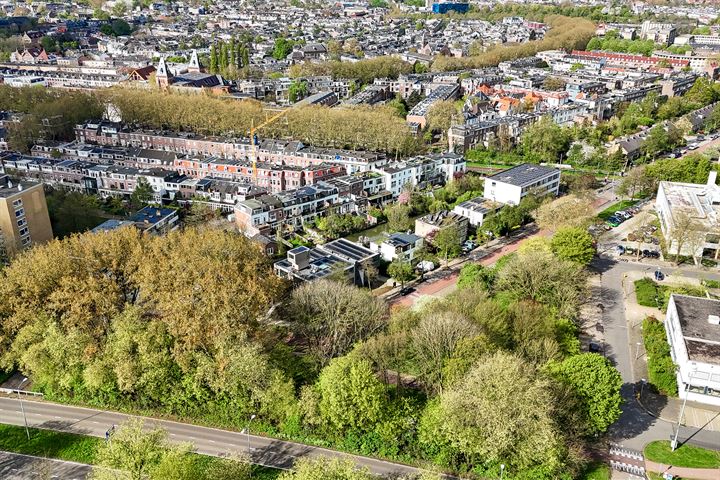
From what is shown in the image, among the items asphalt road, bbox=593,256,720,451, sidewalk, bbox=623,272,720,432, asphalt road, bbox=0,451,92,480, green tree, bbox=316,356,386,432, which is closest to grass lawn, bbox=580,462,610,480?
asphalt road, bbox=593,256,720,451

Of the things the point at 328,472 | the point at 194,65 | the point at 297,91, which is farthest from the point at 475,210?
the point at 194,65

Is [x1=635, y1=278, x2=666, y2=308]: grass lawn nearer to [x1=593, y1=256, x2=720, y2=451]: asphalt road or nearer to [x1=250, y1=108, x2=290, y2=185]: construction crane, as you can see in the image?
[x1=593, y1=256, x2=720, y2=451]: asphalt road

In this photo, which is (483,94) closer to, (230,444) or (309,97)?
(309,97)

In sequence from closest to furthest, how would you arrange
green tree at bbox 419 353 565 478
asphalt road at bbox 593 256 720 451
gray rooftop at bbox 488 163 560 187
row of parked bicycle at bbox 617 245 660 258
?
green tree at bbox 419 353 565 478
asphalt road at bbox 593 256 720 451
row of parked bicycle at bbox 617 245 660 258
gray rooftop at bbox 488 163 560 187

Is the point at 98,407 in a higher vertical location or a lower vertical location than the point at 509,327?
lower

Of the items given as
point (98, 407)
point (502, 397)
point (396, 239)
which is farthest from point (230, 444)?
point (396, 239)

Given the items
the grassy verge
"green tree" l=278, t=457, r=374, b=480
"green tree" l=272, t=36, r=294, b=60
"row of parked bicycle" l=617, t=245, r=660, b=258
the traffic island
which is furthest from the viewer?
"green tree" l=272, t=36, r=294, b=60

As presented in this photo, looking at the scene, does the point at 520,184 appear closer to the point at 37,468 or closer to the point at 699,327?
the point at 699,327

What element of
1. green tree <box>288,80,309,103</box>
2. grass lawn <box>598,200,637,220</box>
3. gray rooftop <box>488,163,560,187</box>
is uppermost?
green tree <box>288,80,309,103</box>

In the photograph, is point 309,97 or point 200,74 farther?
point 200,74
